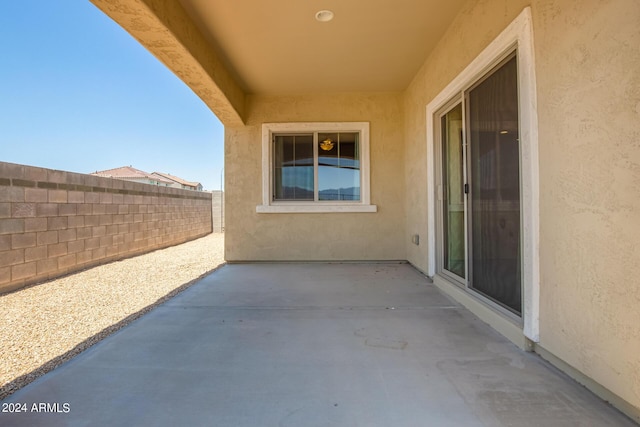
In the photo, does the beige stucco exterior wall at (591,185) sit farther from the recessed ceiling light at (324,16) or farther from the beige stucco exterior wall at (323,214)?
the beige stucco exterior wall at (323,214)

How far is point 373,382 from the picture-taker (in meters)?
1.65

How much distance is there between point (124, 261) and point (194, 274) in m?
2.20

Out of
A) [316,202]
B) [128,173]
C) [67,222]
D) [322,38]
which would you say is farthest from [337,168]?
[128,173]

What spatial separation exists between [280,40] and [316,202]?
2566 millimetres

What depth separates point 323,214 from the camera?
514 cm

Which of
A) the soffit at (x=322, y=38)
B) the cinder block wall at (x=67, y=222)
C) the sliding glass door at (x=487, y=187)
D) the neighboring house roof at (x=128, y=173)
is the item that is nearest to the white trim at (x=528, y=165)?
the sliding glass door at (x=487, y=187)

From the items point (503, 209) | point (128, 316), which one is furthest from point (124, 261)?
point (503, 209)

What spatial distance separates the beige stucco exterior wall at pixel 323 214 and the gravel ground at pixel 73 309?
1.04 metres

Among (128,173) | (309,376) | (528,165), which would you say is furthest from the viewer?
(128,173)

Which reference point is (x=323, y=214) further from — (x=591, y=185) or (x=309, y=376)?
(x=591, y=185)

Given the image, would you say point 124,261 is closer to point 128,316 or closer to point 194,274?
point 194,274

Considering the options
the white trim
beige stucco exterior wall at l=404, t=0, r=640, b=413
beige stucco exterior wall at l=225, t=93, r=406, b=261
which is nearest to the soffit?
beige stucco exterior wall at l=225, t=93, r=406, b=261

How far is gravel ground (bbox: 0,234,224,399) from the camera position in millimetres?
1964

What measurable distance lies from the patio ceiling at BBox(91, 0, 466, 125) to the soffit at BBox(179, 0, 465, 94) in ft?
0.03
